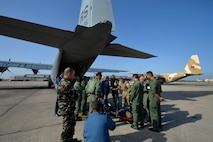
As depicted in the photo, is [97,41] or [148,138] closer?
[148,138]

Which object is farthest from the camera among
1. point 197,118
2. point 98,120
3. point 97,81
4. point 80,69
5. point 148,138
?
point 80,69

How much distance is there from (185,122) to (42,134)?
5.01 metres

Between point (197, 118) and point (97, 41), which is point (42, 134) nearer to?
point (97, 41)

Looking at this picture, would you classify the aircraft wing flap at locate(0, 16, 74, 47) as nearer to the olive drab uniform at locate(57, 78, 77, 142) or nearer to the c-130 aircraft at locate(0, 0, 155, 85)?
the c-130 aircraft at locate(0, 0, 155, 85)

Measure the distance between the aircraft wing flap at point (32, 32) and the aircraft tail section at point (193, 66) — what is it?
2258 centimetres

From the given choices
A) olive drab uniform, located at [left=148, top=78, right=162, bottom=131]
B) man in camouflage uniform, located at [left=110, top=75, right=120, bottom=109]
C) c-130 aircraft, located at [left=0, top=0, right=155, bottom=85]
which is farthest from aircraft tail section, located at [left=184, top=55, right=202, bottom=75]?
olive drab uniform, located at [left=148, top=78, right=162, bottom=131]

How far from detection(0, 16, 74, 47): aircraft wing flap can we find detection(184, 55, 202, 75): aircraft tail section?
2258 centimetres

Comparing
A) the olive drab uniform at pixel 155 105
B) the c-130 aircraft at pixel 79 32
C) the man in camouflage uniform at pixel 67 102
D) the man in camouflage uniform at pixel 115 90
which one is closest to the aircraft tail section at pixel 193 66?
the man in camouflage uniform at pixel 115 90

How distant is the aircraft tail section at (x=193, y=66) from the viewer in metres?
22.7

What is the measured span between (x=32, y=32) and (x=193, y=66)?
24378 millimetres

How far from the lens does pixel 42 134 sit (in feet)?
13.6

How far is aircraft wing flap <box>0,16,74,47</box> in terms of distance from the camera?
4.90m

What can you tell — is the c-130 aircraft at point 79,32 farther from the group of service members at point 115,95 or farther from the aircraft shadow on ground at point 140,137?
the aircraft shadow on ground at point 140,137

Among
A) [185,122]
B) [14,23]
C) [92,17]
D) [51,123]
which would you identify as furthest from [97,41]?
[185,122]
